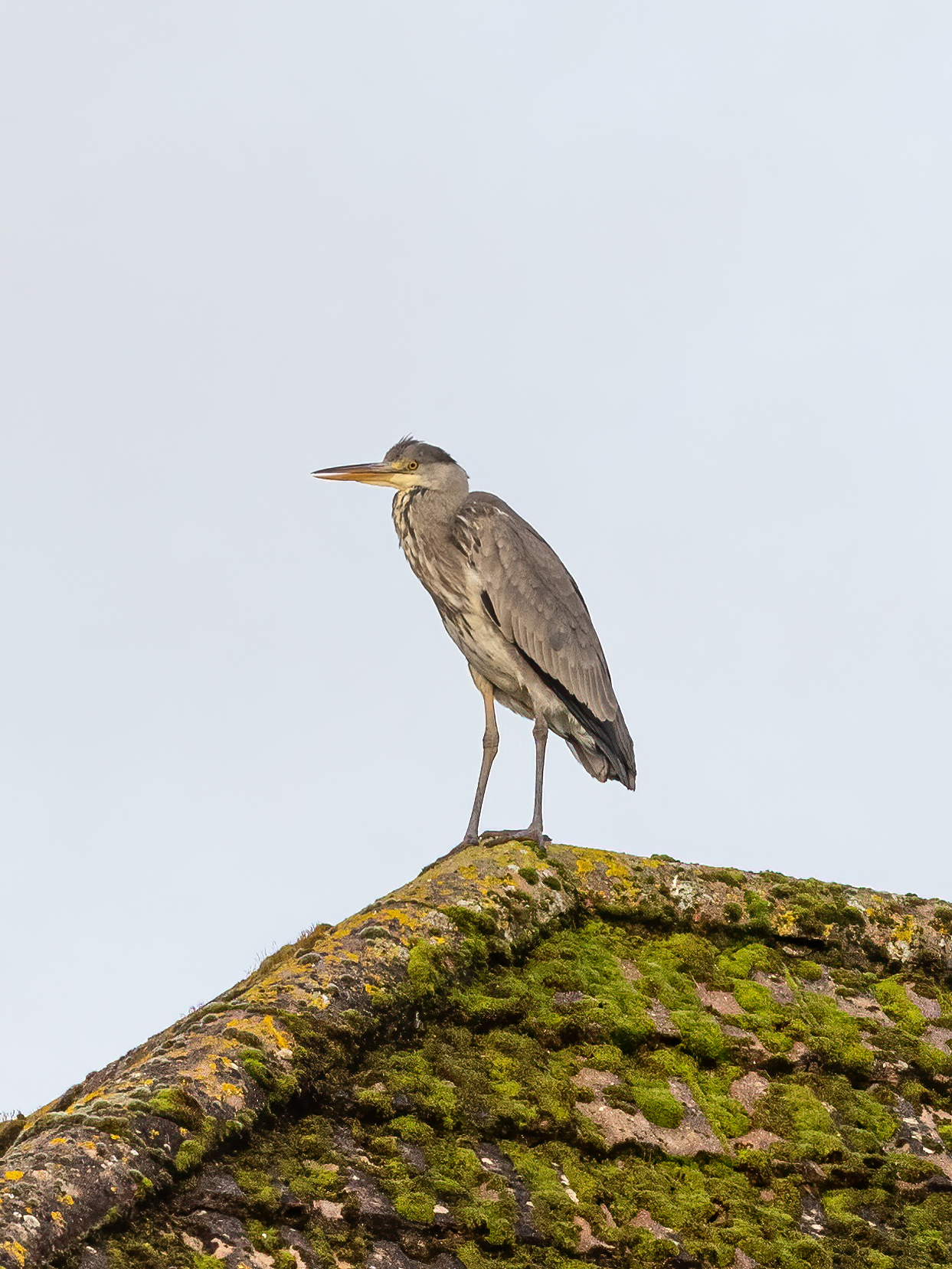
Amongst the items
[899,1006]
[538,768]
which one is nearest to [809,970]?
[899,1006]

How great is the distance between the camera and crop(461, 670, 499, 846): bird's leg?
7.91 meters

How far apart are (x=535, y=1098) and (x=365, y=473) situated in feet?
18.3

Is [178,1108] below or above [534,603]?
below

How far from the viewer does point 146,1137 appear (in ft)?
11.8

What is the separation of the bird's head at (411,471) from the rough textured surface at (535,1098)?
11.6ft

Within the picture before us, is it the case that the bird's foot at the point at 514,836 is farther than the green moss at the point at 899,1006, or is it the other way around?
the bird's foot at the point at 514,836

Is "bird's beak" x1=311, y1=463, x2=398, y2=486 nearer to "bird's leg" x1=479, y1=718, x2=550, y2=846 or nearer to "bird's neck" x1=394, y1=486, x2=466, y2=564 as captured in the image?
"bird's neck" x1=394, y1=486, x2=466, y2=564

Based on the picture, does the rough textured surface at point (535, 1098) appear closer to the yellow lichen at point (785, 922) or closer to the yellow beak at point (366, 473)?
the yellow lichen at point (785, 922)

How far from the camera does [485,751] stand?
8.47 meters

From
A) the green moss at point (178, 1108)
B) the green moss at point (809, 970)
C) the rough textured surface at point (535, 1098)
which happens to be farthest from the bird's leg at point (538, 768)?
the green moss at point (178, 1108)

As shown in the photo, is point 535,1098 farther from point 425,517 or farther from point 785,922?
point 425,517

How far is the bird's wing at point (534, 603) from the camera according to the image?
840 centimetres

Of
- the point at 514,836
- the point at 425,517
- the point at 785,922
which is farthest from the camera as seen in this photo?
the point at 425,517

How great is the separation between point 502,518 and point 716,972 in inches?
155
